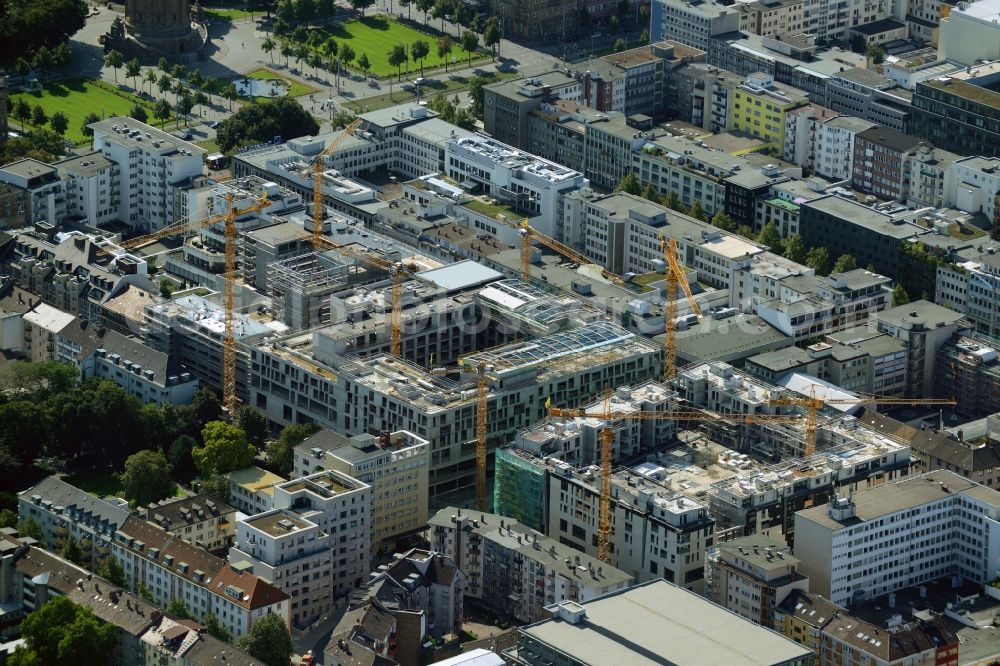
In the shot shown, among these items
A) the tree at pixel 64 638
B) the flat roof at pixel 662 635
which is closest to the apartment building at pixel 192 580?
the tree at pixel 64 638

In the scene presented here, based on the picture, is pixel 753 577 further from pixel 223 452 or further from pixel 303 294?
pixel 303 294

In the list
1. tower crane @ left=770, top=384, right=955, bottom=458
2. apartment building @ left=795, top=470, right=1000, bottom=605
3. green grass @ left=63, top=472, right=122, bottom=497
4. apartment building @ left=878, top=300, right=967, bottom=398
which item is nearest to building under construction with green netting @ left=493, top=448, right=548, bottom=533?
apartment building @ left=795, top=470, right=1000, bottom=605

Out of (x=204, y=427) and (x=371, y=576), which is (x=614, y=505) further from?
(x=204, y=427)

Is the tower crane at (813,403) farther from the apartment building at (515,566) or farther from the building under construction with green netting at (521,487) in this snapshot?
the apartment building at (515,566)

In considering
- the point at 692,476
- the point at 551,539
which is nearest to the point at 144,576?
the point at 551,539

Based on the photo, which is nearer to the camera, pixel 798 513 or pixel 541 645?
pixel 541 645

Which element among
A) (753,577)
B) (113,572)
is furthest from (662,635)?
(113,572)
